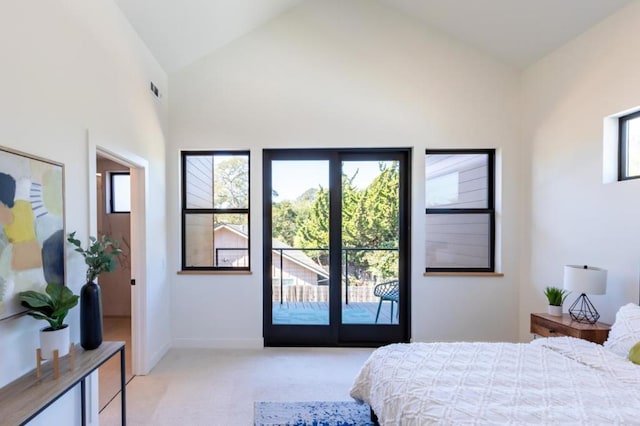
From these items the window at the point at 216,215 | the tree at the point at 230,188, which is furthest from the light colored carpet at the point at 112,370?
the tree at the point at 230,188

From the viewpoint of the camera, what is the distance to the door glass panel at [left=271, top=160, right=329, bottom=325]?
11.8ft

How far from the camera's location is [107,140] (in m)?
2.35

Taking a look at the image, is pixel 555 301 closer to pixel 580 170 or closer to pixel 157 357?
pixel 580 170

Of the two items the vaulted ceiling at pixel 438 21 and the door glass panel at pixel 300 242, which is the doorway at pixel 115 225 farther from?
the door glass panel at pixel 300 242

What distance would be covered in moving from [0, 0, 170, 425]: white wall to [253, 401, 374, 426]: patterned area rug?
122 cm

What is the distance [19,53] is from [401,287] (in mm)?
3675

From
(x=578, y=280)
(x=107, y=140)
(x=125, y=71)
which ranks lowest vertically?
(x=578, y=280)

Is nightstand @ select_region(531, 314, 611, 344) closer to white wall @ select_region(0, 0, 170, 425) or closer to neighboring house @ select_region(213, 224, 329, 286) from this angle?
neighboring house @ select_region(213, 224, 329, 286)

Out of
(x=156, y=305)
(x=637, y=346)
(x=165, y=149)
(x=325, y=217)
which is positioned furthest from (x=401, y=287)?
(x=165, y=149)

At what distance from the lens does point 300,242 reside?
3611 millimetres

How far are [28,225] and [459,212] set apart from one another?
3766mm

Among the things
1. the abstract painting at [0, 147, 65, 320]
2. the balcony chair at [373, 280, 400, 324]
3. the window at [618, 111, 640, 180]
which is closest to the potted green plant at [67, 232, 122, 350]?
the abstract painting at [0, 147, 65, 320]

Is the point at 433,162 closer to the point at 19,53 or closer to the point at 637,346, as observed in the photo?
the point at 637,346

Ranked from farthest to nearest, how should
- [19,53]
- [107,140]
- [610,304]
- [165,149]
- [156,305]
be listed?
[165,149]
[156,305]
[610,304]
[107,140]
[19,53]
